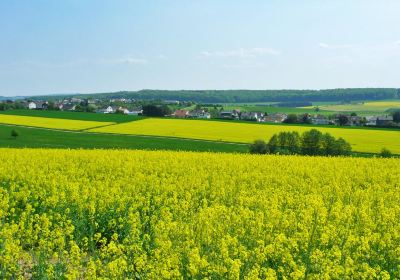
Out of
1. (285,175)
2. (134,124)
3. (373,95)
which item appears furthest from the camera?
(373,95)

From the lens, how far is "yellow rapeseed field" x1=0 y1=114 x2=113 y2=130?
68.5 m

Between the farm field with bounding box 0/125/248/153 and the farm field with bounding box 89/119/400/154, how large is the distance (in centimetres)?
436

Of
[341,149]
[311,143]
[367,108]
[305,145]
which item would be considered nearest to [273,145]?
[305,145]

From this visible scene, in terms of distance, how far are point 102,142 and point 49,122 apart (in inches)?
1019

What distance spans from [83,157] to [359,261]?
15.7m

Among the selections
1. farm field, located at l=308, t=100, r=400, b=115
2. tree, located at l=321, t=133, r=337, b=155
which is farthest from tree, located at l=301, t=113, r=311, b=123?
farm field, located at l=308, t=100, r=400, b=115

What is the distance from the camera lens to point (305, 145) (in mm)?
45281

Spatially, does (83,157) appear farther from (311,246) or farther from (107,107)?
(107,107)

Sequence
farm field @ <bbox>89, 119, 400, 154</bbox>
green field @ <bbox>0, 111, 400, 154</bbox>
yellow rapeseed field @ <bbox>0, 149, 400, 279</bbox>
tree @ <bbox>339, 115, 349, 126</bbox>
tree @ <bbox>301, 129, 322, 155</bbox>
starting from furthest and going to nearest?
tree @ <bbox>339, 115, 349, 126</bbox>
farm field @ <bbox>89, 119, 400, 154</bbox>
green field @ <bbox>0, 111, 400, 154</bbox>
tree @ <bbox>301, 129, 322, 155</bbox>
yellow rapeseed field @ <bbox>0, 149, 400, 279</bbox>

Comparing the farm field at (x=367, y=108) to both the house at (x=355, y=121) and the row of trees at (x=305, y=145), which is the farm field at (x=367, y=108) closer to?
the house at (x=355, y=121)

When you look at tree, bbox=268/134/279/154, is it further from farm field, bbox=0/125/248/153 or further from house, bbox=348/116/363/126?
house, bbox=348/116/363/126

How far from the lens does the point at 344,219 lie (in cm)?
988

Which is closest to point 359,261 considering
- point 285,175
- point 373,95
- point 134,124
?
point 285,175

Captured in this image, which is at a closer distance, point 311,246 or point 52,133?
point 311,246
